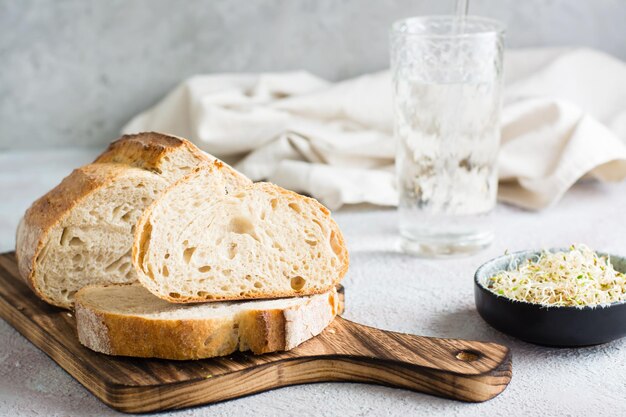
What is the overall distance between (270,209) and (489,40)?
805mm

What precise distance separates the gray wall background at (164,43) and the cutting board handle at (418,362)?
1997 millimetres

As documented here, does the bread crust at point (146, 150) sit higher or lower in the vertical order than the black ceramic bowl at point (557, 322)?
higher

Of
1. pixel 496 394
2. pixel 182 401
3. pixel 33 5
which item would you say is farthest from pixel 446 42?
pixel 33 5

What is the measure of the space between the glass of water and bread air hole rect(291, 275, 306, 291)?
0.67m

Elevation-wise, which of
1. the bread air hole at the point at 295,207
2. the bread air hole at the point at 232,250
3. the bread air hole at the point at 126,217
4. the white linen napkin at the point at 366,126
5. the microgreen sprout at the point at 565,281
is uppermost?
the bread air hole at the point at 295,207

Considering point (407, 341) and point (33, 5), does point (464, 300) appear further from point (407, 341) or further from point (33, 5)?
point (33, 5)

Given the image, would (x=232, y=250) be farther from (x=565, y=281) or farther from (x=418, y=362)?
(x=565, y=281)

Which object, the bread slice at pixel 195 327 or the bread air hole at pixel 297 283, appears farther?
the bread air hole at pixel 297 283

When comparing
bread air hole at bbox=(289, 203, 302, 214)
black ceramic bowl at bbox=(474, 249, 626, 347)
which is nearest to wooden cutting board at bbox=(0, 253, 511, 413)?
black ceramic bowl at bbox=(474, 249, 626, 347)

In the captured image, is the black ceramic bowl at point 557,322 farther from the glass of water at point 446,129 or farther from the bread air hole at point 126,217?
the bread air hole at point 126,217

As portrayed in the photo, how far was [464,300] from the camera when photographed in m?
2.05

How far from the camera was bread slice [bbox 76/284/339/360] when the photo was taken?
1.62m

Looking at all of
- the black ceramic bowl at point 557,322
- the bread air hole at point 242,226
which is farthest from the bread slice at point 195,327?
the black ceramic bowl at point 557,322

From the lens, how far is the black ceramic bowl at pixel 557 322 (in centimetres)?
168
